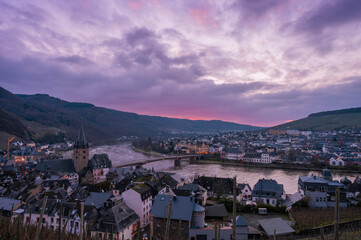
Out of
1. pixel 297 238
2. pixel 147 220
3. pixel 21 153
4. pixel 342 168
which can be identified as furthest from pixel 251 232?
pixel 21 153

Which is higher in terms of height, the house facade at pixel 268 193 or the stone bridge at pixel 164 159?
the house facade at pixel 268 193

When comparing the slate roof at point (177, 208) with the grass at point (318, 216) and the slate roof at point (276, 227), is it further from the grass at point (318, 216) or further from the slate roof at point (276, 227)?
the grass at point (318, 216)

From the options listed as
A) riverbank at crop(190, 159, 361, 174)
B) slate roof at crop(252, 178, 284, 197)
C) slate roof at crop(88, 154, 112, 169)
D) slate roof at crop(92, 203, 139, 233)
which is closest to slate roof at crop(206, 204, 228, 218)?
slate roof at crop(92, 203, 139, 233)

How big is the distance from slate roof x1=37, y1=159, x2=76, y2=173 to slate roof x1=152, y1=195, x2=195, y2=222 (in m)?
28.6

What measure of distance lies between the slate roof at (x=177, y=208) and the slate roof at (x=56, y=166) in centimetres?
2856

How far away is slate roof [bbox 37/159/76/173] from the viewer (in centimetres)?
4047

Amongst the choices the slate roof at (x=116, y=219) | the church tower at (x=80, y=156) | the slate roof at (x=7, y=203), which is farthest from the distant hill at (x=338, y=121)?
the slate roof at (x=7, y=203)

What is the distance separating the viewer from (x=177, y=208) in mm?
18656

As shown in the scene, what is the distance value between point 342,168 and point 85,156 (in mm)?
56236

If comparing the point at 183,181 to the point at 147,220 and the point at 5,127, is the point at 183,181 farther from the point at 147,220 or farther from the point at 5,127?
the point at 5,127

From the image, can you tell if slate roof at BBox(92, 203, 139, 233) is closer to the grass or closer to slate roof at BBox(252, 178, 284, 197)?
the grass

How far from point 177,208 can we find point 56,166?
31100 mm

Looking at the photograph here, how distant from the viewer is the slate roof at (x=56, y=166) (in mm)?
40469

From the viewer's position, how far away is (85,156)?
43.8 m
